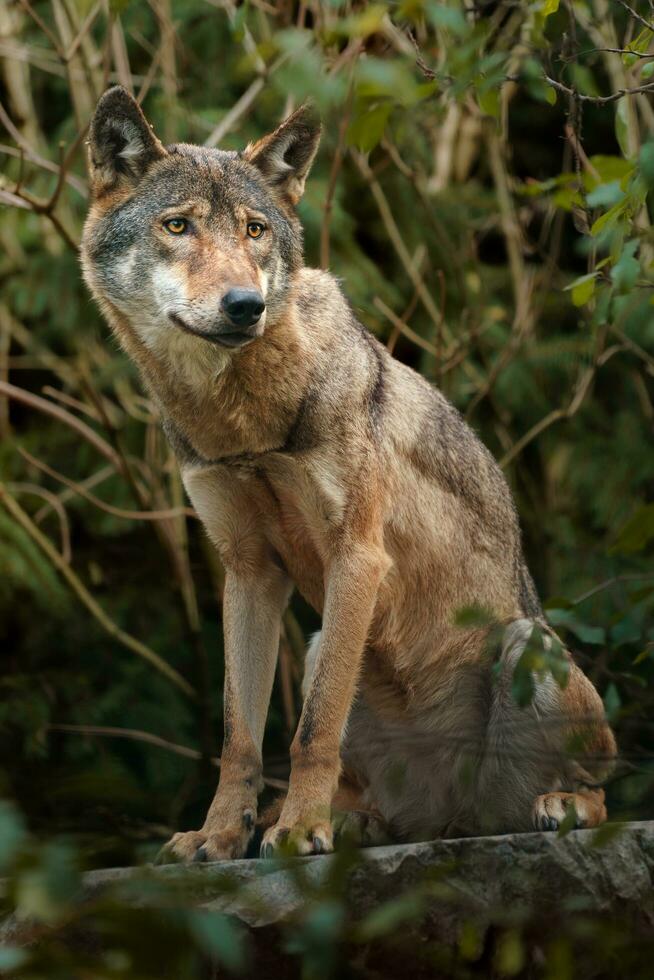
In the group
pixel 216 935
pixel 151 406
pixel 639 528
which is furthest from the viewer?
pixel 151 406

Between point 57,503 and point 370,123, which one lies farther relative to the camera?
point 57,503

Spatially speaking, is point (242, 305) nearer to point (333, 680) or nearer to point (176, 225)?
point (176, 225)

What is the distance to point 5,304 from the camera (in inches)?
355

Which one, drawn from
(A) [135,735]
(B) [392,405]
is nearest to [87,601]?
(A) [135,735]

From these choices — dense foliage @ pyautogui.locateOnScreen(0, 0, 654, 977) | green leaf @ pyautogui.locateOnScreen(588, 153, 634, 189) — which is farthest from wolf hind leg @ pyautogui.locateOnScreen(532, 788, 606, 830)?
green leaf @ pyautogui.locateOnScreen(588, 153, 634, 189)

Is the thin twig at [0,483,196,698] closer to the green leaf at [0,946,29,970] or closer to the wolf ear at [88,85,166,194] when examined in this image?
the wolf ear at [88,85,166,194]

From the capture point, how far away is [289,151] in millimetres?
5340

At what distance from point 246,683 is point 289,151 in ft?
7.89

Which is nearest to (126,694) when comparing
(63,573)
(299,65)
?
(63,573)

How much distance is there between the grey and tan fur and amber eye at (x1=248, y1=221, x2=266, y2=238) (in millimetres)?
11

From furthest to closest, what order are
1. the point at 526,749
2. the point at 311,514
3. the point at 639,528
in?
the point at 526,749 < the point at 311,514 < the point at 639,528

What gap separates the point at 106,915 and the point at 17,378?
28.5ft

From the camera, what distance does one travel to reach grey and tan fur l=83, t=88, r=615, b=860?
4.72 m

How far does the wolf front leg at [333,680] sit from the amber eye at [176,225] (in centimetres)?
149
